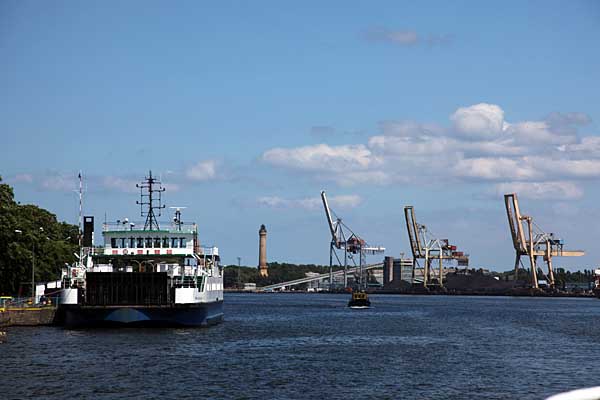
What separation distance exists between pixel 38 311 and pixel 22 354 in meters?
20.8

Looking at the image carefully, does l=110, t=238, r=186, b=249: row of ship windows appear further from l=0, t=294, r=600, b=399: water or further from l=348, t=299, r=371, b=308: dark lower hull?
l=348, t=299, r=371, b=308: dark lower hull

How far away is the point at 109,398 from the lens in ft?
118

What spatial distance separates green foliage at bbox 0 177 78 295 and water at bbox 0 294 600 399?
63.2 ft

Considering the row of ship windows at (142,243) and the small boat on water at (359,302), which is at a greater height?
the row of ship windows at (142,243)

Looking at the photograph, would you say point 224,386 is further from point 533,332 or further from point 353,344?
point 533,332

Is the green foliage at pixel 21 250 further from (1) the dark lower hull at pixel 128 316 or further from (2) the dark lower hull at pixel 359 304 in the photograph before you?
(2) the dark lower hull at pixel 359 304

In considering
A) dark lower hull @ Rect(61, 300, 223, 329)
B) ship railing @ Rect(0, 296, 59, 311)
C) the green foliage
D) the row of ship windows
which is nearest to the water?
dark lower hull @ Rect(61, 300, 223, 329)

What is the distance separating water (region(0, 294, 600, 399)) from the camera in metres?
38.7

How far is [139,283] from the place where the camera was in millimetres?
65375

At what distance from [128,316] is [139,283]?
249 cm

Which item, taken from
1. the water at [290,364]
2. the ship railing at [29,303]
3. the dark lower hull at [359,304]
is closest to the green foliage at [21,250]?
the ship railing at [29,303]

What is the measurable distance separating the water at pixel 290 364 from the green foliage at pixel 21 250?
63.2ft

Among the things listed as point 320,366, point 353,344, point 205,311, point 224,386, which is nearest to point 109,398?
point 224,386

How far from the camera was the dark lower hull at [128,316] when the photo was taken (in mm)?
64188
